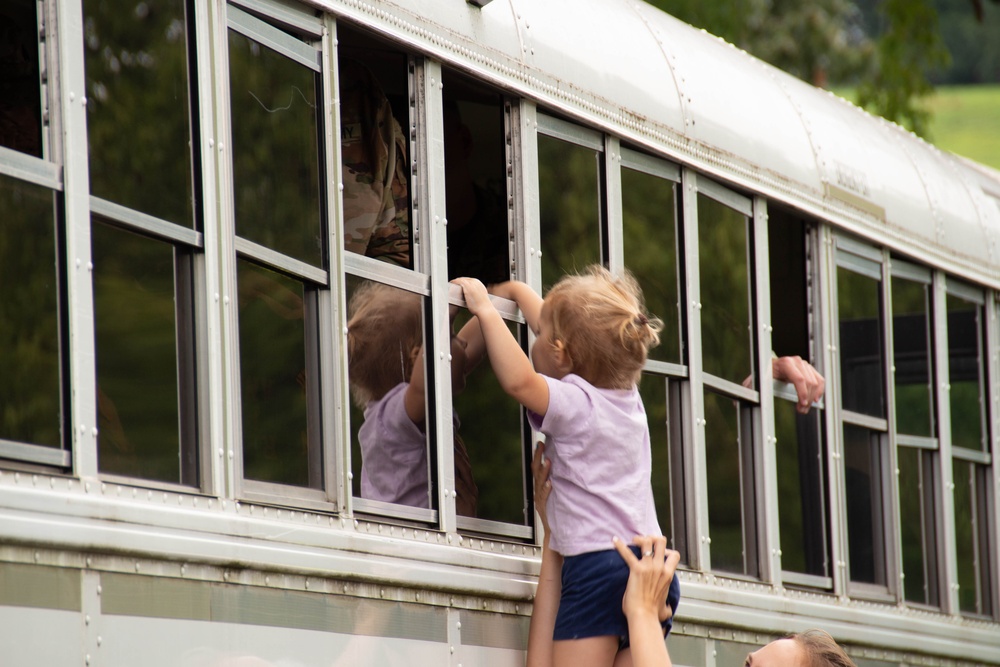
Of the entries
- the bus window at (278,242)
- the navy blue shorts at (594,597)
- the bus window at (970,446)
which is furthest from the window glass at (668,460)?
the bus window at (970,446)

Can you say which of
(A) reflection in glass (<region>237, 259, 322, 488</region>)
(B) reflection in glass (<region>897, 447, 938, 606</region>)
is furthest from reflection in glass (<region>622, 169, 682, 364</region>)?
(B) reflection in glass (<region>897, 447, 938, 606</region>)

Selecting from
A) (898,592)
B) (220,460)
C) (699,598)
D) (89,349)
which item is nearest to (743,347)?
(699,598)

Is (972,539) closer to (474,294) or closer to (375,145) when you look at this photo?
(474,294)

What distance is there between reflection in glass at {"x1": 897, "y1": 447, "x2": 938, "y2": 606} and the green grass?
4068 centimetres

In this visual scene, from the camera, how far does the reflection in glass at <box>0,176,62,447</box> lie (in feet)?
8.71

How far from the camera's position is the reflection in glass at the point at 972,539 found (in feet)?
20.9

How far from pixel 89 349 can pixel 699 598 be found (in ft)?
7.55

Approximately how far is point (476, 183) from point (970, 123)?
5120 cm

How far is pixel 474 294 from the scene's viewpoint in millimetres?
3826

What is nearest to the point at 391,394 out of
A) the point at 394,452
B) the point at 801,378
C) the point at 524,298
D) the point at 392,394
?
the point at 392,394

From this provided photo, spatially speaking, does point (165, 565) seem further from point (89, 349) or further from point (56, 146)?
point (56, 146)

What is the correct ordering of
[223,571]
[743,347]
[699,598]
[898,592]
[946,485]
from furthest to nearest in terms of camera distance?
[946,485] → [898,592] → [743,347] → [699,598] → [223,571]

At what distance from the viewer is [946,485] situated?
6160 mm

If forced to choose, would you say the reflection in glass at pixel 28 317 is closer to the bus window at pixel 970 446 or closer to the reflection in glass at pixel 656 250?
the reflection in glass at pixel 656 250
